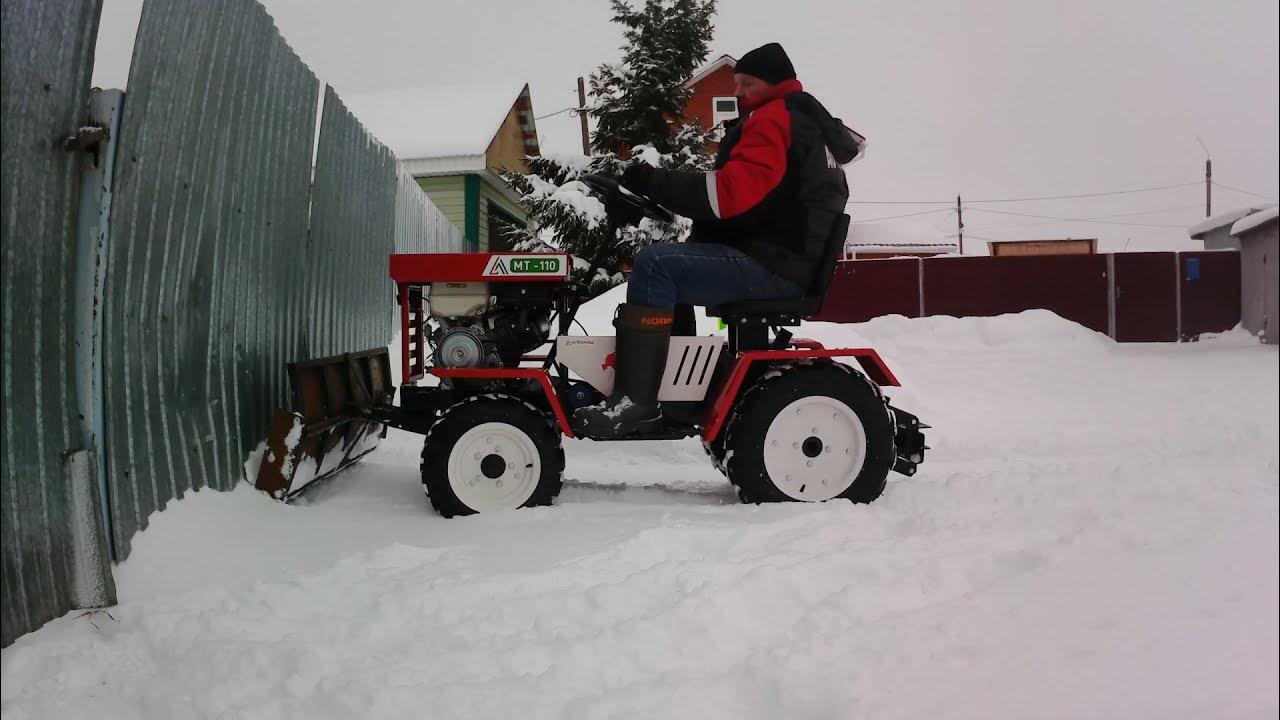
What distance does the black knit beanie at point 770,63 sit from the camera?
9.22 feet

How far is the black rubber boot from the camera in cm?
294

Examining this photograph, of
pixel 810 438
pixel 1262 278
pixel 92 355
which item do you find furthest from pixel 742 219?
pixel 1262 278

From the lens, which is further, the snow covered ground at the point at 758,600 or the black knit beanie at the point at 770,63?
the black knit beanie at the point at 770,63

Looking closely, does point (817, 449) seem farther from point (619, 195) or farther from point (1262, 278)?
point (1262, 278)

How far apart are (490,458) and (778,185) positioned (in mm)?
1449

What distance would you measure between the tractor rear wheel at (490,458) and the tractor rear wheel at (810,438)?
2.29 feet

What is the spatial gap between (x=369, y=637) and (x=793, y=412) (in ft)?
5.82

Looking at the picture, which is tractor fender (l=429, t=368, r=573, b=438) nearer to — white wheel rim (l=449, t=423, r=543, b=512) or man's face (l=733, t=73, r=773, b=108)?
white wheel rim (l=449, t=423, r=543, b=512)

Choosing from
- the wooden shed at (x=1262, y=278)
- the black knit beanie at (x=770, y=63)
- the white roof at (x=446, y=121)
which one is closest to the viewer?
the wooden shed at (x=1262, y=278)

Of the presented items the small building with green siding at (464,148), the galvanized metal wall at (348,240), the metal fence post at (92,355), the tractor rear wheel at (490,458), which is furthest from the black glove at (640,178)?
the small building with green siding at (464,148)

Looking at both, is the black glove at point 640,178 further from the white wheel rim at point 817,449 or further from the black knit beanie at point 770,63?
the white wheel rim at point 817,449

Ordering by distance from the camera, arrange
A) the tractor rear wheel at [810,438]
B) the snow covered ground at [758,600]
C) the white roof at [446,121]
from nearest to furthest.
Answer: the snow covered ground at [758,600], the tractor rear wheel at [810,438], the white roof at [446,121]

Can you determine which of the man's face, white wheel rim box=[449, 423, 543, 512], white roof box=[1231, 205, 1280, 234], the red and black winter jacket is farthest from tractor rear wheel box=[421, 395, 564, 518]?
white roof box=[1231, 205, 1280, 234]

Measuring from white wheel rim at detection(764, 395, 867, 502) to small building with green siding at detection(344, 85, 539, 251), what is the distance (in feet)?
25.5
